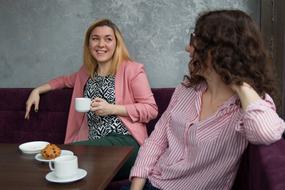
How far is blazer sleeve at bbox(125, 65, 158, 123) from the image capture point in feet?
6.86

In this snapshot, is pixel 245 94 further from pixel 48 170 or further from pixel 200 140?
pixel 48 170

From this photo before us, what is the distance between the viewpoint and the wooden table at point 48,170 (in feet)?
4.21

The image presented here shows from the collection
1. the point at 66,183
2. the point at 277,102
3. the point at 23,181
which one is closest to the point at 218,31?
the point at 66,183

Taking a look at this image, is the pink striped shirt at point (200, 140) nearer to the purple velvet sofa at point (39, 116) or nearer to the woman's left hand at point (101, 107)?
the woman's left hand at point (101, 107)

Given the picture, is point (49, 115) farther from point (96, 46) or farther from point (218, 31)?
point (218, 31)

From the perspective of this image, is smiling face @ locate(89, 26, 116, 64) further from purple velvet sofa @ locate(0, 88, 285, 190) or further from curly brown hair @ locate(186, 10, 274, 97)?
curly brown hair @ locate(186, 10, 274, 97)

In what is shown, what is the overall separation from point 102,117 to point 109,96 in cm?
12

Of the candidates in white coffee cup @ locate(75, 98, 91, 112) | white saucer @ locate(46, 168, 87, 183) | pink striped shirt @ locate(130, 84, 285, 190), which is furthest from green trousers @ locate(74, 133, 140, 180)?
white saucer @ locate(46, 168, 87, 183)

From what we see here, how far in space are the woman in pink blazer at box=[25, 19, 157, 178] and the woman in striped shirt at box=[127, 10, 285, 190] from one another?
1.89 feet

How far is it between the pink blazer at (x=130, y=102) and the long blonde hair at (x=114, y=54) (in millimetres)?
35

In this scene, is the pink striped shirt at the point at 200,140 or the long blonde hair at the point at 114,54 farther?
the long blonde hair at the point at 114,54

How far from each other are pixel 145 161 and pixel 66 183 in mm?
347

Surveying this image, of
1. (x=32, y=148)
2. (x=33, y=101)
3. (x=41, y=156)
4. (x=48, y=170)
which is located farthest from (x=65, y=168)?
(x=33, y=101)

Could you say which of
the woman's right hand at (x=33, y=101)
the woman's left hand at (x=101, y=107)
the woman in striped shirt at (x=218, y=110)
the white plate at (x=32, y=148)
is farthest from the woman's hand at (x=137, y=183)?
the woman's right hand at (x=33, y=101)
